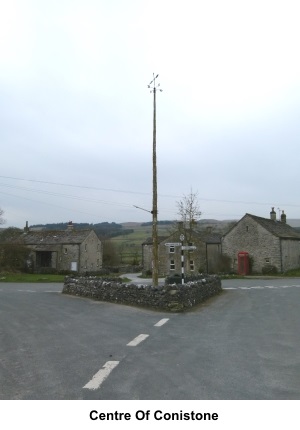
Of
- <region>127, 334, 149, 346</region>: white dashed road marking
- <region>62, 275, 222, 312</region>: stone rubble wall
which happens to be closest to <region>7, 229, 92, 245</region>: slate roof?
<region>62, 275, 222, 312</region>: stone rubble wall

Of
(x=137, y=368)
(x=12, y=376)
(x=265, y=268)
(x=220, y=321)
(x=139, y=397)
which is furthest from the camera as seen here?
(x=265, y=268)

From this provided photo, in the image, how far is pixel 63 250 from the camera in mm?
58000

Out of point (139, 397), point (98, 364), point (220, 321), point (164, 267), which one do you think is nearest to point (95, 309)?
point (220, 321)

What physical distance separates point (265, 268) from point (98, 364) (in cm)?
4019

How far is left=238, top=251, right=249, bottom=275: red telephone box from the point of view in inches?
1828

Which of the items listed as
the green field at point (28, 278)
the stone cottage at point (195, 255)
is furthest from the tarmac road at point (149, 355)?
the stone cottage at point (195, 255)

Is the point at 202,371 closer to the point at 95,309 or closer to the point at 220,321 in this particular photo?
the point at 220,321

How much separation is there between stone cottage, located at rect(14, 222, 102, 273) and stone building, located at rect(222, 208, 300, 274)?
20.3 metres

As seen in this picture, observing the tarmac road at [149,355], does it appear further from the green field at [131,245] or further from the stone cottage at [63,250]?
the green field at [131,245]

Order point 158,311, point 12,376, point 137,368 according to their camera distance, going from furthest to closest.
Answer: point 158,311 → point 137,368 → point 12,376

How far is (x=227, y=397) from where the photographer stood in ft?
17.5

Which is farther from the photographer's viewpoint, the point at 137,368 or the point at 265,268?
the point at 265,268

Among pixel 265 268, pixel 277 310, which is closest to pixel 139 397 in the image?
pixel 277 310

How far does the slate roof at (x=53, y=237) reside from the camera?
191 ft
